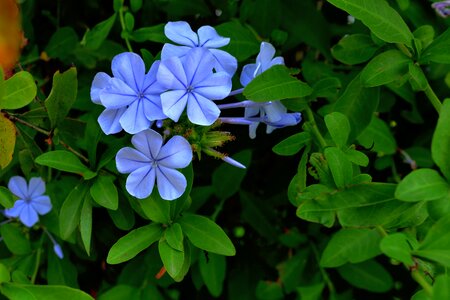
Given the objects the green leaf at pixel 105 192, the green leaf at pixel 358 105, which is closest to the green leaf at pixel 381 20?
the green leaf at pixel 358 105

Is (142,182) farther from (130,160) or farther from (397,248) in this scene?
(397,248)

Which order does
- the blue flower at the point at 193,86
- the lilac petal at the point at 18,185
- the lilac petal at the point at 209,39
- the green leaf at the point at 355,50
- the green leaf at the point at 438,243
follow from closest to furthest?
the green leaf at the point at 438,243 < the blue flower at the point at 193,86 < the lilac petal at the point at 209,39 < the green leaf at the point at 355,50 < the lilac petal at the point at 18,185

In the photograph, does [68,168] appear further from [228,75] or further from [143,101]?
[228,75]

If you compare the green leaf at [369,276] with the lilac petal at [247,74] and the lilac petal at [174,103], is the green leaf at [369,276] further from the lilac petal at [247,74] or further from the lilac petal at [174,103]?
the lilac petal at [174,103]

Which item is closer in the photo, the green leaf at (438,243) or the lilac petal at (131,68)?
the green leaf at (438,243)

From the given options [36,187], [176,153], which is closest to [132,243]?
[176,153]

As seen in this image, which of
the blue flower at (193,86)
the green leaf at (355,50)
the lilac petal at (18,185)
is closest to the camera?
the blue flower at (193,86)

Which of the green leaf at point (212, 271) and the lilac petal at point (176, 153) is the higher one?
the lilac petal at point (176, 153)

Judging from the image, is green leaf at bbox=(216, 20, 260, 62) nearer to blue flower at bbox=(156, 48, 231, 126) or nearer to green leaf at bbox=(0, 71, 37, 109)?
blue flower at bbox=(156, 48, 231, 126)
